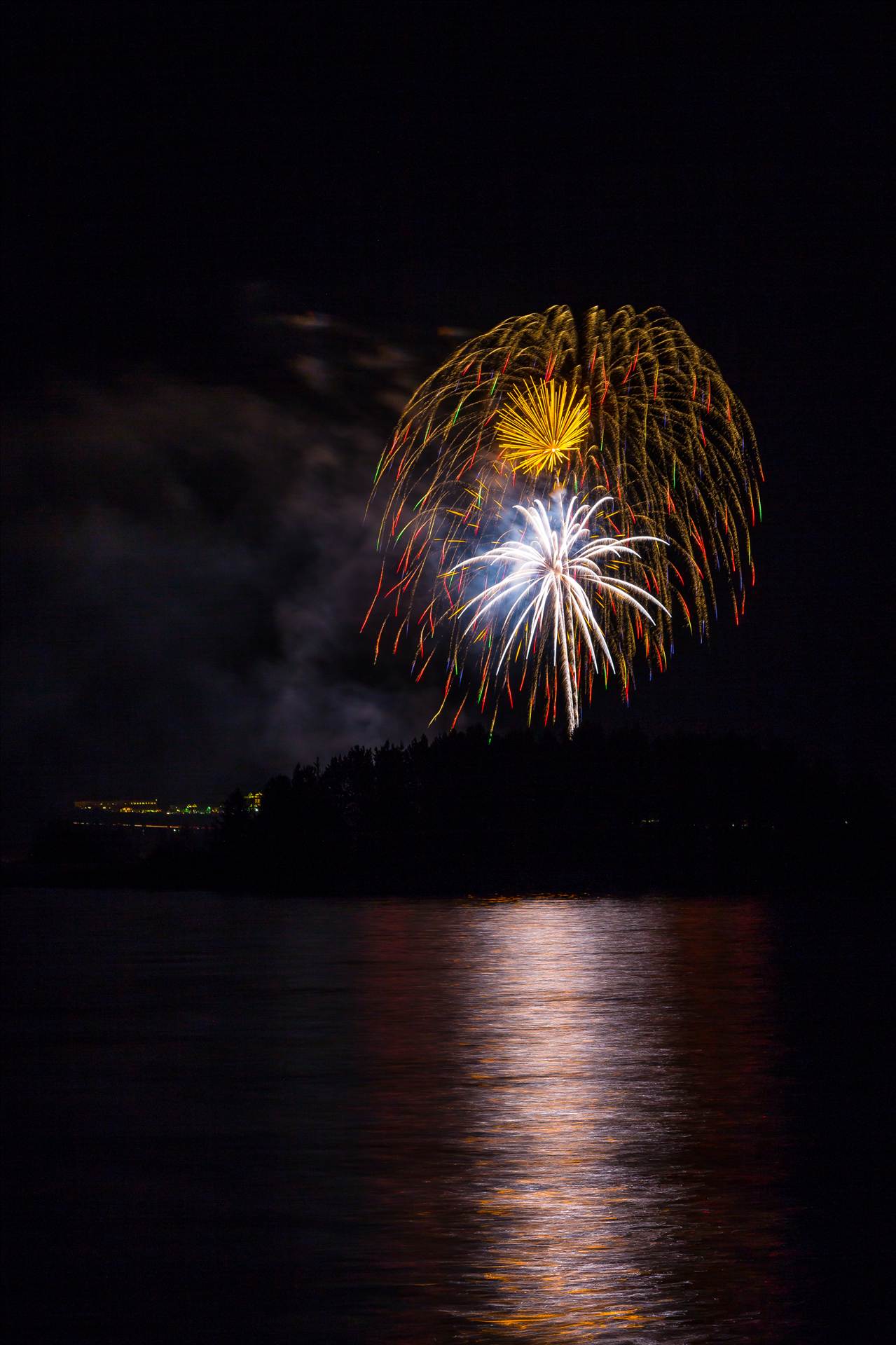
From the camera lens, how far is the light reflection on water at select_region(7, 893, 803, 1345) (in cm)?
901

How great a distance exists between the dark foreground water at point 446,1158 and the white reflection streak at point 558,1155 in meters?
0.04

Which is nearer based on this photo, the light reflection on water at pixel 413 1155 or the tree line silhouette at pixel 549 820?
the light reflection on water at pixel 413 1155

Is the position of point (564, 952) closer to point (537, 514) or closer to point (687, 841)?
point (537, 514)

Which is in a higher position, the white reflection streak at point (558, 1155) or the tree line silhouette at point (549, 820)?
the tree line silhouette at point (549, 820)

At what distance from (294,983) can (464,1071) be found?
497 inches

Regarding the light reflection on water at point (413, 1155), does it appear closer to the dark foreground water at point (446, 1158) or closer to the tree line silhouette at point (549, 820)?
the dark foreground water at point (446, 1158)

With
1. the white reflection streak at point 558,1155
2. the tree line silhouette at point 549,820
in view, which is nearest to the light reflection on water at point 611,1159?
the white reflection streak at point 558,1155

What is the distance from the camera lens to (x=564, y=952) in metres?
38.5

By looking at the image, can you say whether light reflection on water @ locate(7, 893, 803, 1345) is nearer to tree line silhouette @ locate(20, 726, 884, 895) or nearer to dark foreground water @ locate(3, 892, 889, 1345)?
dark foreground water @ locate(3, 892, 889, 1345)

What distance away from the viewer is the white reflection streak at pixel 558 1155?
9.04 meters

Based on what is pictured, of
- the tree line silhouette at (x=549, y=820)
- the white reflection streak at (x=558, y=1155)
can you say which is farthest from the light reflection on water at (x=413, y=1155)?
the tree line silhouette at (x=549, y=820)

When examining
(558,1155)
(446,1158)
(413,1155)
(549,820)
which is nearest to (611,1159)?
(558,1155)

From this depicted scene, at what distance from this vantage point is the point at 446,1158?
43.9 ft

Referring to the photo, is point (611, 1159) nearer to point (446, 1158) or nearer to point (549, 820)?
point (446, 1158)
